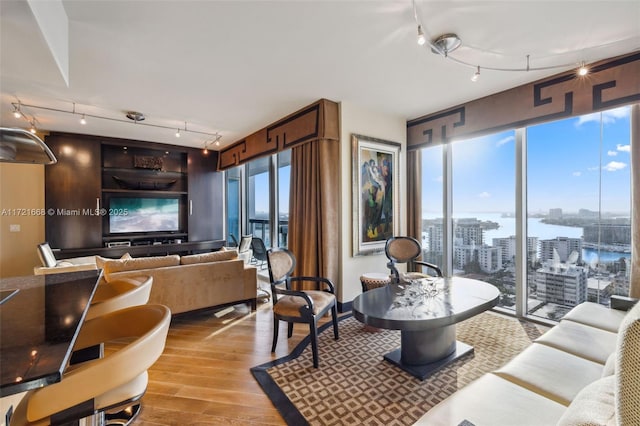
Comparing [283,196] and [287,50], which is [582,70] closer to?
[287,50]

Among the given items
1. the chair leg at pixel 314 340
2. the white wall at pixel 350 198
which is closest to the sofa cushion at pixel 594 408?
the chair leg at pixel 314 340

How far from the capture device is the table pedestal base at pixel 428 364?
85.5 inches


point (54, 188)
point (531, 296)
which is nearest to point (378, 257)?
point (531, 296)

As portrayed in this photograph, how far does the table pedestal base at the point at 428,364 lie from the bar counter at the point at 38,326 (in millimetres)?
2170

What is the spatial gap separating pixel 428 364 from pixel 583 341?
103 centimetres

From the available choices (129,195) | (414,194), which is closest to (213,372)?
(414,194)

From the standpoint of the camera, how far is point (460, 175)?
3955mm

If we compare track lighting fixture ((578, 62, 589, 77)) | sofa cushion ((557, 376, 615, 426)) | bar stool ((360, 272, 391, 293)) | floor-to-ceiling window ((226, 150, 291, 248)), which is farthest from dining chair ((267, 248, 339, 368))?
track lighting fixture ((578, 62, 589, 77))

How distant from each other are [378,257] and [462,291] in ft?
5.06

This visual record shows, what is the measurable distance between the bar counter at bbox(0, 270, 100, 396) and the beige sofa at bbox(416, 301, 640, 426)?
1304 millimetres

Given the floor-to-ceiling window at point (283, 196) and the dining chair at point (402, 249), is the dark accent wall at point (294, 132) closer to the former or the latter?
the floor-to-ceiling window at point (283, 196)

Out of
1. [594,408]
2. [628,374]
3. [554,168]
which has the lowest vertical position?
[594,408]

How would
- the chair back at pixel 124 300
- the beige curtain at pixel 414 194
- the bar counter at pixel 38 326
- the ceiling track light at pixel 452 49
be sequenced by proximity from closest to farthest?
the bar counter at pixel 38 326
the chair back at pixel 124 300
the ceiling track light at pixel 452 49
the beige curtain at pixel 414 194

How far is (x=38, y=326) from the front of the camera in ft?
3.44
